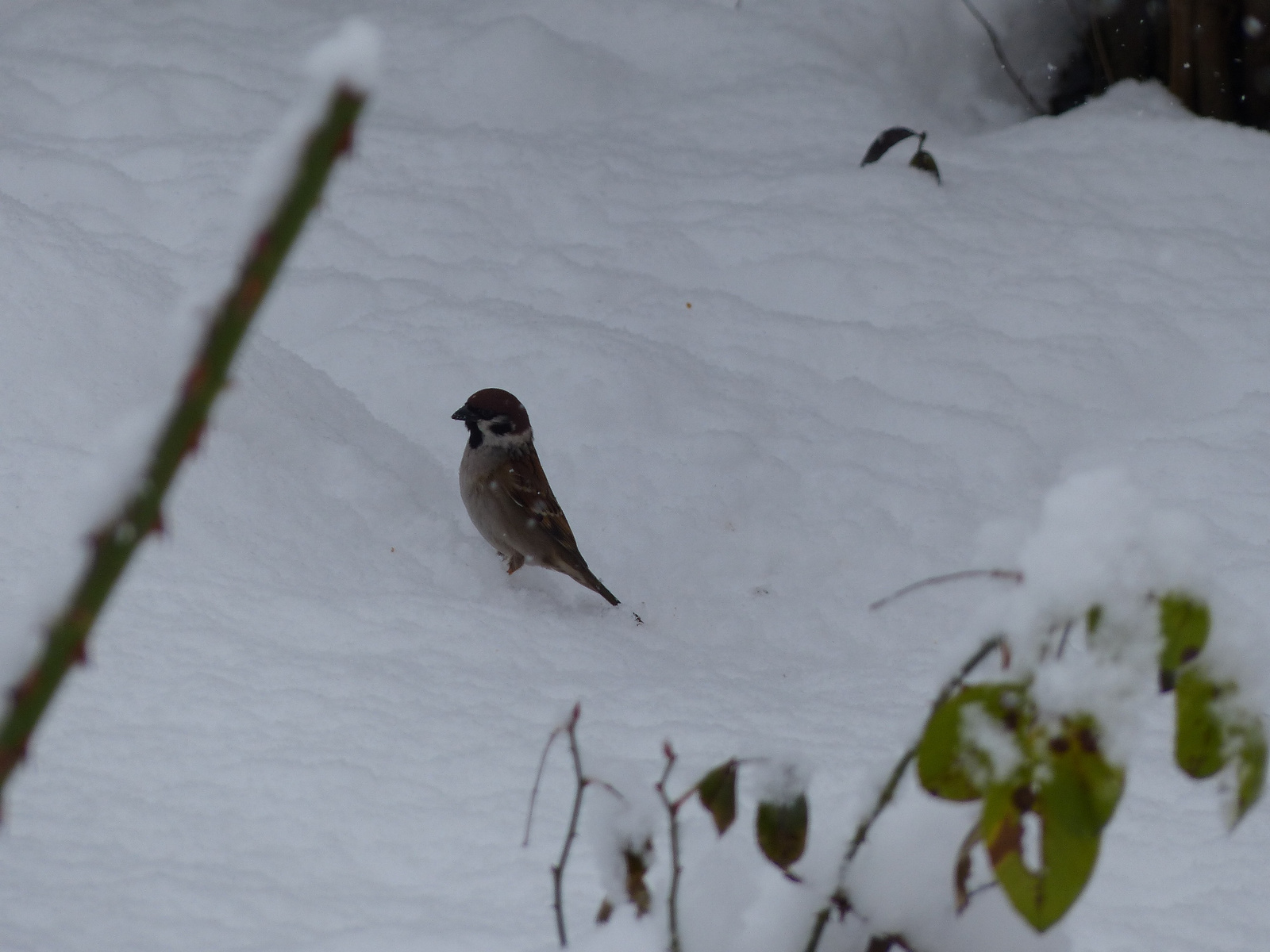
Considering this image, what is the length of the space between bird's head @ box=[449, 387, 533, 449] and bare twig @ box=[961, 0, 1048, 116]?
12.9 feet

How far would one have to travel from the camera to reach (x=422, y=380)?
4.56 m

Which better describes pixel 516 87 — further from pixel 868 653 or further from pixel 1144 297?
pixel 868 653

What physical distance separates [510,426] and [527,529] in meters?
0.36

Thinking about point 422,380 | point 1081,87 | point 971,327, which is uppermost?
point 1081,87

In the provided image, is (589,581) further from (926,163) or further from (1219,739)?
(1219,739)

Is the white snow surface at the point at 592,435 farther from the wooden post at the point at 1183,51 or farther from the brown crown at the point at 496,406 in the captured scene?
the brown crown at the point at 496,406

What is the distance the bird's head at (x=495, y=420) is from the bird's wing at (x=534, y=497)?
70 millimetres

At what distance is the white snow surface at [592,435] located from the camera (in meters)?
1.86

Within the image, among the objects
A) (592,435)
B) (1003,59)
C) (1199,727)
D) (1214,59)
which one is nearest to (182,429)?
(1199,727)

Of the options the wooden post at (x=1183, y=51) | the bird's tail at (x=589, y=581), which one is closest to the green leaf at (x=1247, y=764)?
the bird's tail at (x=589, y=581)

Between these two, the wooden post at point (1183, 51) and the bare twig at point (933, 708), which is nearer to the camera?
the bare twig at point (933, 708)

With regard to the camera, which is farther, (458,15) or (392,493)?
(458,15)

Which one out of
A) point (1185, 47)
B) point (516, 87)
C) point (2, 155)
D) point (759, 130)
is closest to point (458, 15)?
point (516, 87)

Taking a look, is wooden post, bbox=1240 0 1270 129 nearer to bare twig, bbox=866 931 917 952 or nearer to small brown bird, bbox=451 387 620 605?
small brown bird, bbox=451 387 620 605
